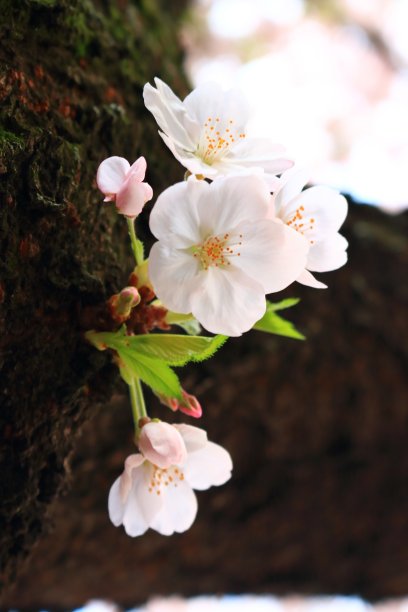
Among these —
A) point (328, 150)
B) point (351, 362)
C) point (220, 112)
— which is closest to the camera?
point (220, 112)

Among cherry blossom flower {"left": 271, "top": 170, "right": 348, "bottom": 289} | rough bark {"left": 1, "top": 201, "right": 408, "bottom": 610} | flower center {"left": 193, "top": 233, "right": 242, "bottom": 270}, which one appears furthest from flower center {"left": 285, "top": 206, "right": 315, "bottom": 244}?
rough bark {"left": 1, "top": 201, "right": 408, "bottom": 610}

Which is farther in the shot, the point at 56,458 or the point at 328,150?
the point at 328,150

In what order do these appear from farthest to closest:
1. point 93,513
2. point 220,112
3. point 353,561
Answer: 1. point 353,561
2. point 93,513
3. point 220,112

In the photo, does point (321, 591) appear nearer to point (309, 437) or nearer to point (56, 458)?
point (309, 437)

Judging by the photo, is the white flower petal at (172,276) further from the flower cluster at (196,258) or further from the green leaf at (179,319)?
the green leaf at (179,319)

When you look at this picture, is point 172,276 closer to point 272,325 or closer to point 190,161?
point 190,161

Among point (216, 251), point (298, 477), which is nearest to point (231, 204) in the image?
point (216, 251)

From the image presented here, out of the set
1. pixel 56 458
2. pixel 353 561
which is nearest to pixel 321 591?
pixel 353 561
